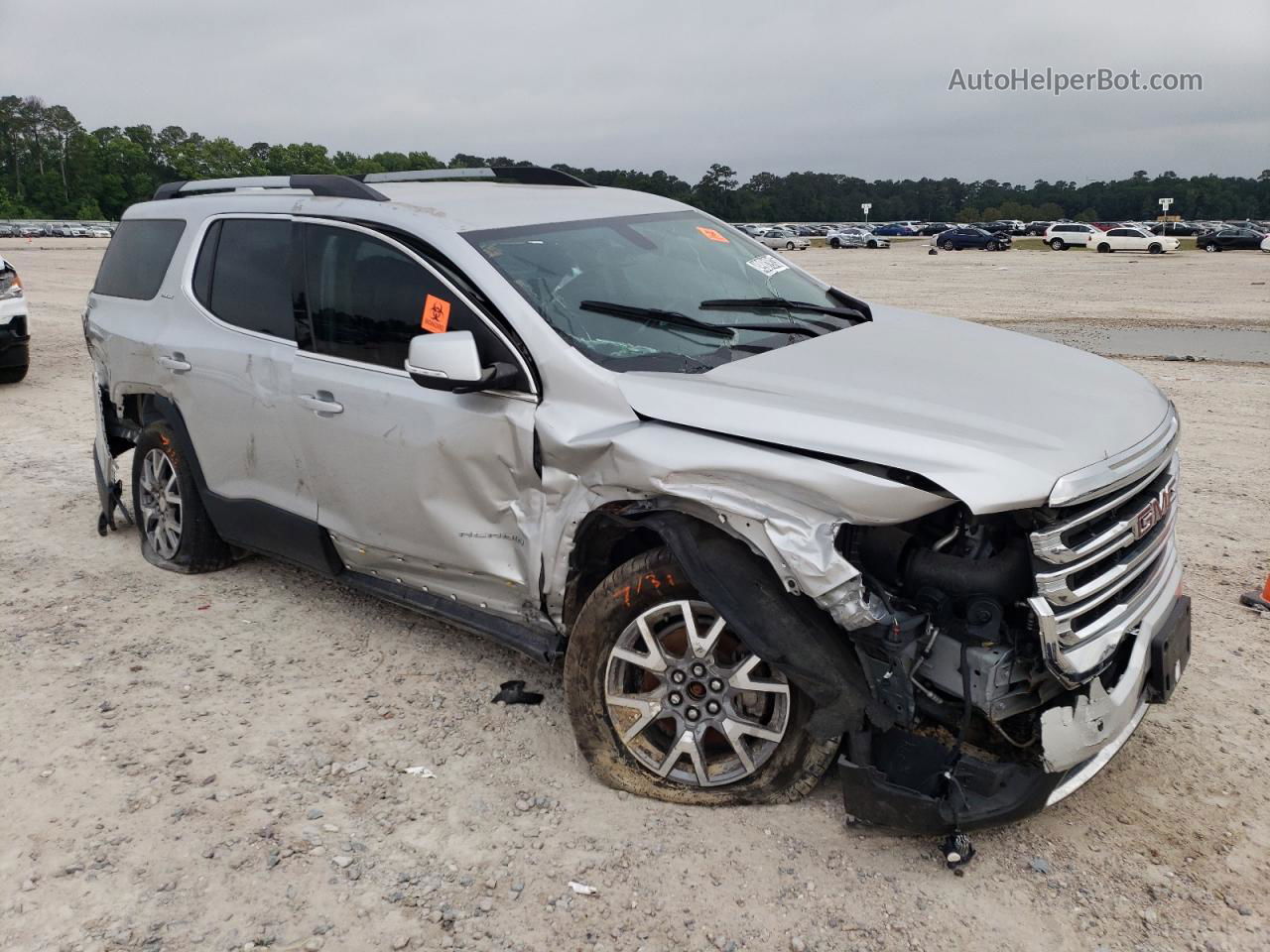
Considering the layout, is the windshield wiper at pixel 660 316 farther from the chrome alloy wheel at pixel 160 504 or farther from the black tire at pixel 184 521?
the chrome alloy wheel at pixel 160 504

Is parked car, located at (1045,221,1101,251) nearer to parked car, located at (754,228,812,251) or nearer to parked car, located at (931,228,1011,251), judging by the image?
parked car, located at (931,228,1011,251)

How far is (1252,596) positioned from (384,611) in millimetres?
4080

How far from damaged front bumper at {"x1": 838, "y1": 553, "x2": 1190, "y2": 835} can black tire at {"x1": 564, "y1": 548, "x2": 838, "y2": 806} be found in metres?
0.19

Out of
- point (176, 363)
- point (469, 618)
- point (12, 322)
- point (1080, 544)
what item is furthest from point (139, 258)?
point (12, 322)

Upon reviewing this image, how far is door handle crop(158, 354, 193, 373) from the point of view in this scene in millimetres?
5219

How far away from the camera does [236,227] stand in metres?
5.12

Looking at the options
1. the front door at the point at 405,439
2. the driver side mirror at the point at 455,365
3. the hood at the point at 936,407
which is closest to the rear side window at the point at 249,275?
the front door at the point at 405,439

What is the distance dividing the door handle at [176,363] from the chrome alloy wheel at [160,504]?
1.63 feet

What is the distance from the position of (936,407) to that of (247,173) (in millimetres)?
137326

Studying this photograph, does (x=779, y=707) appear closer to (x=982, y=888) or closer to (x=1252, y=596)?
(x=982, y=888)

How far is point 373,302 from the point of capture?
13.9 ft

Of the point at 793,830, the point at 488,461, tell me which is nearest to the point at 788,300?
the point at 488,461

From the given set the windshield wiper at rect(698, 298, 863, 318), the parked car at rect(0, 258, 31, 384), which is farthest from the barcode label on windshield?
the parked car at rect(0, 258, 31, 384)

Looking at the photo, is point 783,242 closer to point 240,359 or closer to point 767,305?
point 240,359
